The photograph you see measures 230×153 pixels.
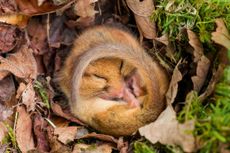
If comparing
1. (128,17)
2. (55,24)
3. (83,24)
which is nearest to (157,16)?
(128,17)

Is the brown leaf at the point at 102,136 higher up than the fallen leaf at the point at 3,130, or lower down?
lower down

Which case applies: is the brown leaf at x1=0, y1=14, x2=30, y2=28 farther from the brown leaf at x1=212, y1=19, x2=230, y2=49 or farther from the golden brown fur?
the brown leaf at x1=212, y1=19, x2=230, y2=49

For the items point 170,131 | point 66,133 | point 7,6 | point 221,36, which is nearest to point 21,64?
point 7,6

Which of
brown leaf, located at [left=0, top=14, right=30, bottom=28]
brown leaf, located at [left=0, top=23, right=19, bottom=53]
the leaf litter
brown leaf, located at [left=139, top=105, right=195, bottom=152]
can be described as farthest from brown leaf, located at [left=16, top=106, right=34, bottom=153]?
brown leaf, located at [left=139, top=105, right=195, bottom=152]

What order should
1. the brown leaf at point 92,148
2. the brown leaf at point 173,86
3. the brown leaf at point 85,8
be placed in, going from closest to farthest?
the brown leaf at point 173,86 → the brown leaf at point 92,148 → the brown leaf at point 85,8

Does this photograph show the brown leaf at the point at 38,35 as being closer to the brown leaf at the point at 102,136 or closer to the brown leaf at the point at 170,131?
the brown leaf at the point at 102,136

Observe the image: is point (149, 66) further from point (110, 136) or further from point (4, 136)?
point (4, 136)

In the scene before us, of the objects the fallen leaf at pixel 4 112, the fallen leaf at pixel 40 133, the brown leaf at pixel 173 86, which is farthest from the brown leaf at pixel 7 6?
the brown leaf at pixel 173 86
